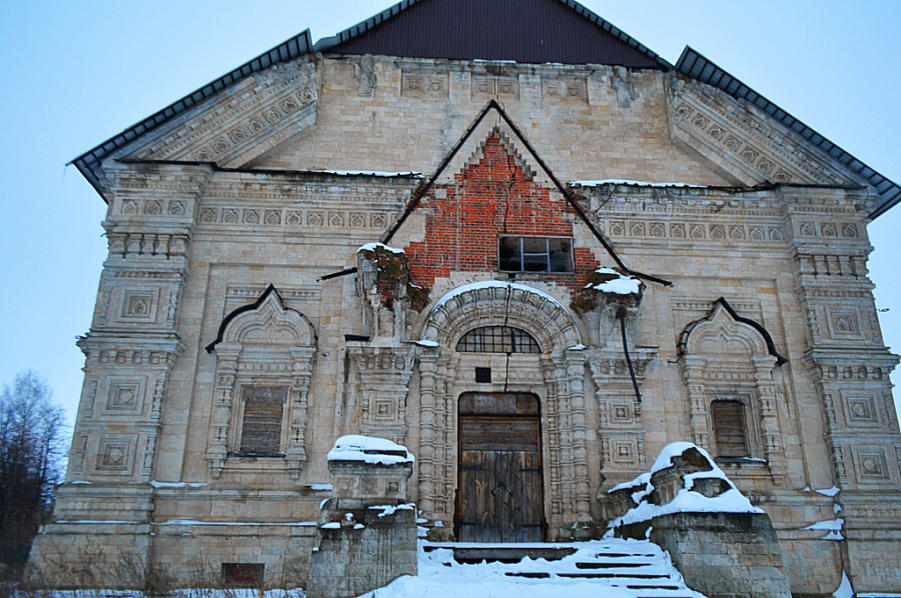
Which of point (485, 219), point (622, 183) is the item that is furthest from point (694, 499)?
point (622, 183)

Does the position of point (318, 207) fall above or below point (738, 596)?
above

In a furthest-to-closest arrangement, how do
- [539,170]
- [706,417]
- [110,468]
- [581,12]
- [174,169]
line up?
[581,12]
[539,170]
[174,169]
[706,417]
[110,468]

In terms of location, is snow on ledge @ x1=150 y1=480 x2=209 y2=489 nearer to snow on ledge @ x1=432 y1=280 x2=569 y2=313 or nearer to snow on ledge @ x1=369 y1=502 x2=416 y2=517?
snow on ledge @ x1=369 y1=502 x2=416 y2=517

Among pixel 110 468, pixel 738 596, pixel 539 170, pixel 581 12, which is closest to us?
pixel 738 596

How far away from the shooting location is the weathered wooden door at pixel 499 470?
11.9 metres

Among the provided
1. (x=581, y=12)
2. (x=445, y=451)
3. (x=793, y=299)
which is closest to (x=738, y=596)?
(x=445, y=451)

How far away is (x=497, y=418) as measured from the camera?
12.7 m

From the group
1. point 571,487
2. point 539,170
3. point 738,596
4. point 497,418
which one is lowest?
point 738,596

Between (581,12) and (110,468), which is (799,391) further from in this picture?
(110,468)

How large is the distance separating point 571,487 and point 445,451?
2076mm

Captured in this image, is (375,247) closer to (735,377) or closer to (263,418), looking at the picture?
(263,418)

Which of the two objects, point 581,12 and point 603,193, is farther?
point 581,12

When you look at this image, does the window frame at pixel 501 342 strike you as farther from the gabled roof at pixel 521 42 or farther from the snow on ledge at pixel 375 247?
the gabled roof at pixel 521 42

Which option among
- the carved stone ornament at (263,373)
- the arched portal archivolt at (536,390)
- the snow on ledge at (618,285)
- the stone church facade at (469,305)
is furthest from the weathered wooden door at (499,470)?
the carved stone ornament at (263,373)
